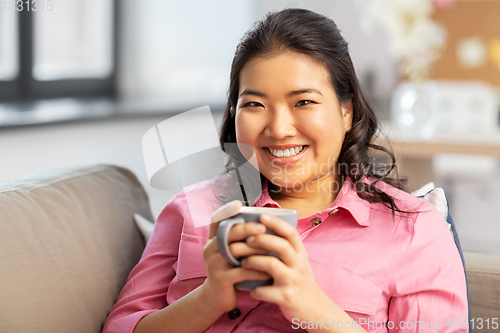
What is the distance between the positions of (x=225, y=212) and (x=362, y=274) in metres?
0.35

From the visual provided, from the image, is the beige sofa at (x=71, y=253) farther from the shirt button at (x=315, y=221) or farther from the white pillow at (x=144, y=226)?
the shirt button at (x=315, y=221)

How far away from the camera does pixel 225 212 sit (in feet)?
2.61

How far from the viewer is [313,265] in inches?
39.4

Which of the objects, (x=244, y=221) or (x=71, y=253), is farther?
(x=71, y=253)

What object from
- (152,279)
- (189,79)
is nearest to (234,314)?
(152,279)

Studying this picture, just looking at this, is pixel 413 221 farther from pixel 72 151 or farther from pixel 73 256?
pixel 72 151

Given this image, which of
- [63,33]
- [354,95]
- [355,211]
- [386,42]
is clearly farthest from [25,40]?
[386,42]

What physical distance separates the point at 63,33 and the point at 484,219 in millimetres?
3148

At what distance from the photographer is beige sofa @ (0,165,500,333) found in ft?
3.20

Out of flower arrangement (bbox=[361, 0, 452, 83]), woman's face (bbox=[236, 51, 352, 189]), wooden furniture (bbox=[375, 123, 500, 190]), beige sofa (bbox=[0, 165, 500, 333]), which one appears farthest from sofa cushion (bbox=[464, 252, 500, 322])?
flower arrangement (bbox=[361, 0, 452, 83])

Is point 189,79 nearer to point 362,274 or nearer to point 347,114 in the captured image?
point 347,114

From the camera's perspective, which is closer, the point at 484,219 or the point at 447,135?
the point at 447,135

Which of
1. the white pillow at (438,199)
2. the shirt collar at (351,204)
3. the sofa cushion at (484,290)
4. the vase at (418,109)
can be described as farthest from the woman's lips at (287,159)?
the vase at (418,109)

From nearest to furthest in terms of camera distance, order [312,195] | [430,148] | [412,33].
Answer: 1. [312,195]
2. [430,148]
3. [412,33]
